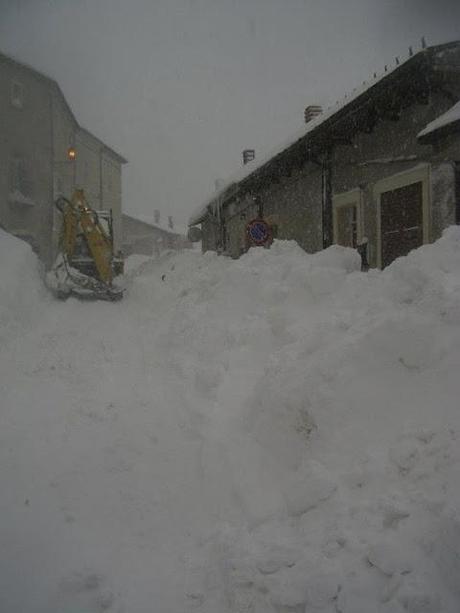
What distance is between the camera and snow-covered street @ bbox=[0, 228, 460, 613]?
2.78 meters

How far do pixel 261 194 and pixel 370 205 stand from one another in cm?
562

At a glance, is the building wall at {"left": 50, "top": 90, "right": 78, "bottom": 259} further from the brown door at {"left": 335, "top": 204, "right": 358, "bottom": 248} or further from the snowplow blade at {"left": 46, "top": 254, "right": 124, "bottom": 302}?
the brown door at {"left": 335, "top": 204, "right": 358, "bottom": 248}

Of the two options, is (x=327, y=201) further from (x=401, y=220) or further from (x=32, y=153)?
(x=32, y=153)

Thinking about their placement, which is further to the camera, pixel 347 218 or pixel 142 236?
pixel 142 236

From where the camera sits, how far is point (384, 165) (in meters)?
8.30

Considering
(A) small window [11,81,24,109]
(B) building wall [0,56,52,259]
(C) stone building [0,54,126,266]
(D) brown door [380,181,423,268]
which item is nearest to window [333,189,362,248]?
(D) brown door [380,181,423,268]

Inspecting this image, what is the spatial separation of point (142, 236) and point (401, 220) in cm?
4416

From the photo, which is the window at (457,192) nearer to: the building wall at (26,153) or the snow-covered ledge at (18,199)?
the building wall at (26,153)

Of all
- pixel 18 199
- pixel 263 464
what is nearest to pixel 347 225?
pixel 263 464

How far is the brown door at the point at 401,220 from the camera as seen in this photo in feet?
25.3

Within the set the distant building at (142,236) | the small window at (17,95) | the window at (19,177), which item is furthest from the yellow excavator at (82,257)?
the distant building at (142,236)

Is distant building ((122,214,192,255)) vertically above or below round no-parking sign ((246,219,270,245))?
above

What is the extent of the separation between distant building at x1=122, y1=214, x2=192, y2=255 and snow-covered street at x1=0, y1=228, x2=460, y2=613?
4084 centimetres

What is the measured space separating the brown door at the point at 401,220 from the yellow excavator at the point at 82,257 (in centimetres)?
790
